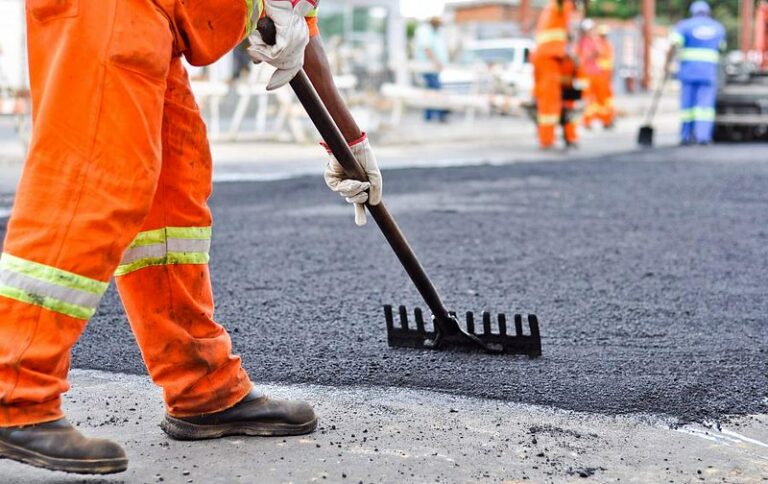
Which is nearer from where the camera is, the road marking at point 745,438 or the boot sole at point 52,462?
the boot sole at point 52,462

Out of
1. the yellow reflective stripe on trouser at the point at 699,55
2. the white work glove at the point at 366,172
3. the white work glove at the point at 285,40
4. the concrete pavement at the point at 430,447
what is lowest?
the concrete pavement at the point at 430,447

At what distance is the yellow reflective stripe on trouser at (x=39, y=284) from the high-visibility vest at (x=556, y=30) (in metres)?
10.8

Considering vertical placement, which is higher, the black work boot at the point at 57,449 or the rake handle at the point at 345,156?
the rake handle at the point at 345,156

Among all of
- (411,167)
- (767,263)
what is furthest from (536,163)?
(767,263)

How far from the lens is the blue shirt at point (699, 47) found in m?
13.9

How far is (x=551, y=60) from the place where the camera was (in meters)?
12.4

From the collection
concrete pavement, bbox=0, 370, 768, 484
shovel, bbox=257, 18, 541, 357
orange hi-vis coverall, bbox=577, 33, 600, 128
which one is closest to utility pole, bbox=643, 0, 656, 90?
orange hi-vis coverall, bbox=577, 33, 600, 128

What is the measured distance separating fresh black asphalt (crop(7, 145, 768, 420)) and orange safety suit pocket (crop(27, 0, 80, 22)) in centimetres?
132

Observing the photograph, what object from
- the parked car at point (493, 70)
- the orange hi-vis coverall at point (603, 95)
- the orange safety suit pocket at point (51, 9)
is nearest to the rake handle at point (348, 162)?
the orange safety suit pocket at point (51, 9)

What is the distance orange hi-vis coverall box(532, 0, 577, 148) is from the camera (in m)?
12.2

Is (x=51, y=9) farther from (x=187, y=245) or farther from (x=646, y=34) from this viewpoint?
(x=646, y=34)

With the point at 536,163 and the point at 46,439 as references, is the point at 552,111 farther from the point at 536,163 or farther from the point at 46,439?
the point at 46,439

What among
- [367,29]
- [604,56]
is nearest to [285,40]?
[604,56]

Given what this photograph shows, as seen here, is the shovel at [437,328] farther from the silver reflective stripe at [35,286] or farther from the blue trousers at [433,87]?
the blue trousers at [433,87]
